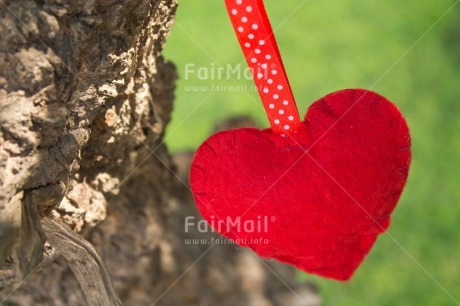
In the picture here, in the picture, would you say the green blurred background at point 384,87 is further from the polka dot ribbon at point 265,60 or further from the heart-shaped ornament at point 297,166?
the polka dot ribbon at point 265,60

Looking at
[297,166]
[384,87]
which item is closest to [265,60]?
[297,166]

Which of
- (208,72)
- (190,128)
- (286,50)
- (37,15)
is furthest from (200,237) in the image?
(37,15)

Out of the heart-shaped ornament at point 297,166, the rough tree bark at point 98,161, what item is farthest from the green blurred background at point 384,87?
the heart-shaped ornament at point 297,166

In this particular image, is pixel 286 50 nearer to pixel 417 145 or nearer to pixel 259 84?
pixel 417 145

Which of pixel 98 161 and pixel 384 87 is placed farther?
pixel 384 87

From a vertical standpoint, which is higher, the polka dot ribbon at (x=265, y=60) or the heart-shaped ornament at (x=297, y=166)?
the polka dot ribbon at (x=265, y=60)

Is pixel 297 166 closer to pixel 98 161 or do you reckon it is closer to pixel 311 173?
pixel 311 173
